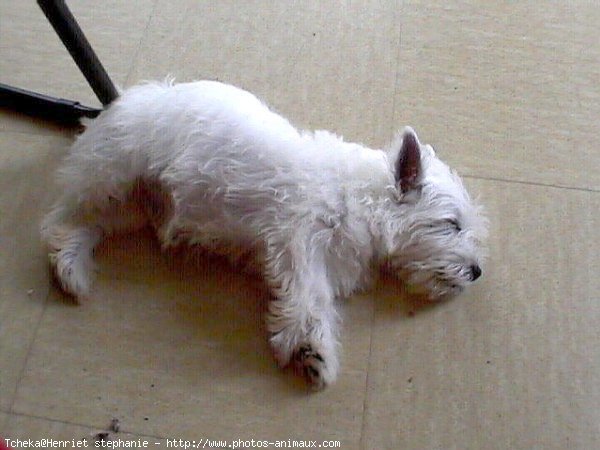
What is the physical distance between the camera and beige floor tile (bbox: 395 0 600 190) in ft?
6.60

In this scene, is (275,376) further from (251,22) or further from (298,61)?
(251,22)

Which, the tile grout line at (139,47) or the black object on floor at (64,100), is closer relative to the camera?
the black object on floor at (64,100)

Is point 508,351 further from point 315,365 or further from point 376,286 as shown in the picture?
point 315,365

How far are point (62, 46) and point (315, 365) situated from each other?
1211 millimetres

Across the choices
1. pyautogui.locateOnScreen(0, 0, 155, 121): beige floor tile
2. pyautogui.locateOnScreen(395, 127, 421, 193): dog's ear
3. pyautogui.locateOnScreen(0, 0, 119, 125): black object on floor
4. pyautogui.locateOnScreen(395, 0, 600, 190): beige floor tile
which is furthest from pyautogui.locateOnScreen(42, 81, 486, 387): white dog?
pyautogui.locateOnScreen(0, 0, 155, 121): beige floor tile

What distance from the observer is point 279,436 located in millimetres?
1664

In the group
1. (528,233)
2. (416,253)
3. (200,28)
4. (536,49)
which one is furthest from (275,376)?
(536,49)

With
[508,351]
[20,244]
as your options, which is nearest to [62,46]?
[20,244]

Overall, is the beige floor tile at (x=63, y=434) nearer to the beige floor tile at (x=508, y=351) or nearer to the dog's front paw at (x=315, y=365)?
the dog's front paw at (x=315, y=365)

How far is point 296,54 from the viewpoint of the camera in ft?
7.14

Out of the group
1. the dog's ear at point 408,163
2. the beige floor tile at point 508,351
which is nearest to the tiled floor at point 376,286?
the beige floor tile at point 508,351

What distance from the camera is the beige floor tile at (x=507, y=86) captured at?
201cm

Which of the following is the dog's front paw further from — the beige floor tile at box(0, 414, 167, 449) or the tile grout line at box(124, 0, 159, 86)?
the tile grout line at box(124, 0, 159, 86)

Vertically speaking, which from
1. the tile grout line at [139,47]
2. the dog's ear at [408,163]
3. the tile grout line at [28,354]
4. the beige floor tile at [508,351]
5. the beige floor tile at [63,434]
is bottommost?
the beige floor tile at [508,351]
